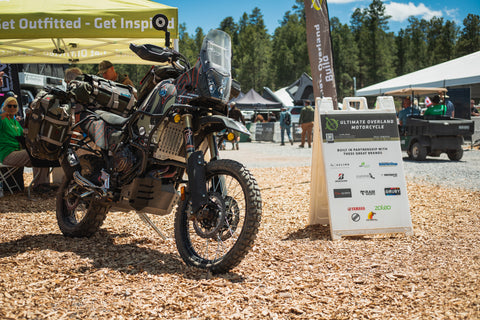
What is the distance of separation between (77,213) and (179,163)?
1551mm

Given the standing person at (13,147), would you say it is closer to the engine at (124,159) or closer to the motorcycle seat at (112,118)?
the motorcycle seat at (112,118)

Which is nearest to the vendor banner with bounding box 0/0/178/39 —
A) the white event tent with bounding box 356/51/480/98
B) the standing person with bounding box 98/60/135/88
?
the standing person with bounding box 98/60/135/88

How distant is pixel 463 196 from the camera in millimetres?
6676

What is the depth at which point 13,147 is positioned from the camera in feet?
23.9

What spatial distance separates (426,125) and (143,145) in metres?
10.3

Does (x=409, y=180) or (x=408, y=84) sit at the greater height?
(x=408, y=84)

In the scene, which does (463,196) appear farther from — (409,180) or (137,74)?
(137,74)

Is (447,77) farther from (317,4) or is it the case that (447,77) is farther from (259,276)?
(259,276)

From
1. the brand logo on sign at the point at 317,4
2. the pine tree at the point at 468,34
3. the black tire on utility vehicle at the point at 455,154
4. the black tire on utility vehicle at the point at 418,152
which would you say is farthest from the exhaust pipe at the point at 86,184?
the pine tree at the point at 468,34

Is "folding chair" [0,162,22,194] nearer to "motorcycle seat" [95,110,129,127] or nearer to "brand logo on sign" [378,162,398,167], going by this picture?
"motorcycle seat" [95,110,129,127]

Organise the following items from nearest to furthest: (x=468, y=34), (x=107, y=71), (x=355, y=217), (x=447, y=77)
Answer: (x=355, y=217), (x=107, y=71), (x=447, y=77), (x=468, y=34)

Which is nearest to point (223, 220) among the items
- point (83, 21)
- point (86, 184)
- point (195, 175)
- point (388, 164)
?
point (195, 175)

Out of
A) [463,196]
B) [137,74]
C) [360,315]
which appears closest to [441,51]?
[137,74]

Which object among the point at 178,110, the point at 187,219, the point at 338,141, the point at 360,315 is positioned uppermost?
the point at 178,110
